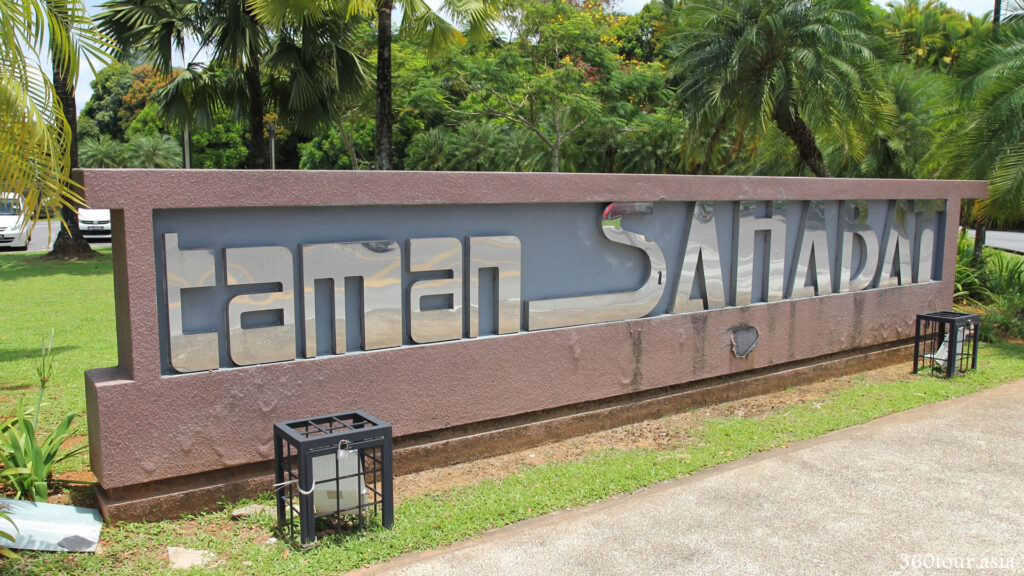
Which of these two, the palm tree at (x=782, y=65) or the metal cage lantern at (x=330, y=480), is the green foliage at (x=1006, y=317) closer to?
the palm tree at (x=782, y=65)

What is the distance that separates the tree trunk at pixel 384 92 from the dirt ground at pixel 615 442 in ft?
27.9

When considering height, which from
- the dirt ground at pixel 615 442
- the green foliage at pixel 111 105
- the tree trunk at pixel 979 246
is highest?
the green foliage at pixel 111 105

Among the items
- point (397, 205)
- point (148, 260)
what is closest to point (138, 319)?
point (148, 260)

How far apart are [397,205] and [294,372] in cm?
133

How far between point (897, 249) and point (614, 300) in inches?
182

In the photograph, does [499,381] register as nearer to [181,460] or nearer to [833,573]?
[181,460]

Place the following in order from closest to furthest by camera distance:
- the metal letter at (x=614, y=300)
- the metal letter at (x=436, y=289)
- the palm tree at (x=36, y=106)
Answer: the palm tree at (x=36, y=106) < the metal letter at (x=436, y=289) < the metal letter at (x=614, y=300)

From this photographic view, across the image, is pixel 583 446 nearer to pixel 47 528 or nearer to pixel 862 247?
pixel 47 528

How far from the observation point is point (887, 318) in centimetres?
951

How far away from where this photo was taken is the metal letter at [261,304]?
5.05m

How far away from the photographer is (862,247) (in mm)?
9219

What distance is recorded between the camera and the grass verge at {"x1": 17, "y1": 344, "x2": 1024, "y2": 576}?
14.2 feet

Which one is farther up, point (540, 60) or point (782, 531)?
point (540, 60)

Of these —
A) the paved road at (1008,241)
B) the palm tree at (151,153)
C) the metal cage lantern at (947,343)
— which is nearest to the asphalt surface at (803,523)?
the metal cage lantern at (947,343)
